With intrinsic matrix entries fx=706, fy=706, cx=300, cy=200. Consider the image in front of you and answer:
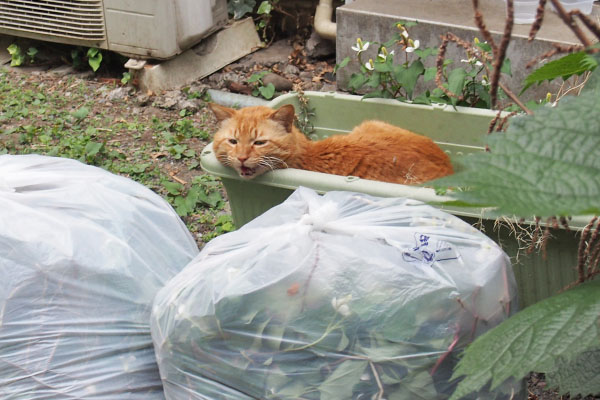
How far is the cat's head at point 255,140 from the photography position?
94.5 inches

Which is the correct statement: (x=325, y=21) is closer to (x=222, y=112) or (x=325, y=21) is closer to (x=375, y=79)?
(x=375, y=79)

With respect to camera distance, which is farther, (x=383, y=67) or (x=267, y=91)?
(x=267, y=91)

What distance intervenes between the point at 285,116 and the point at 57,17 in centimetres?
240

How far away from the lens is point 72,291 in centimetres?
192

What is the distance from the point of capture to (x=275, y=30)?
16.2ft

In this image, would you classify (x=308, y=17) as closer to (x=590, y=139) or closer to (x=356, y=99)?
(x=356, y=99)

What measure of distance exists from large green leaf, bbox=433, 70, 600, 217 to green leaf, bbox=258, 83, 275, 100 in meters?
3.49

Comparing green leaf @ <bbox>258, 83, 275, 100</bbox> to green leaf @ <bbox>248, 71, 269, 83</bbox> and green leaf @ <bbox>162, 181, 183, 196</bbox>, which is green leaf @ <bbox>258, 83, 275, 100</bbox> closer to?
green leaf @ <bbox>248, 71, 269, 83</bbox>

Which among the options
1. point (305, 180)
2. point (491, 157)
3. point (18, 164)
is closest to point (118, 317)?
point (18, 164)

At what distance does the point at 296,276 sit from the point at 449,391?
46cm

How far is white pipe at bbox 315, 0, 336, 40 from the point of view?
14.4 feet

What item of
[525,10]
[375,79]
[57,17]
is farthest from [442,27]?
[57,17]

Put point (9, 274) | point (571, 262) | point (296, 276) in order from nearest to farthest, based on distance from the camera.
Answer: point (296, 276) → point (9, 274) → point (571, 262)

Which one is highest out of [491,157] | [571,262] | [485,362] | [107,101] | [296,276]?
[491,157]
